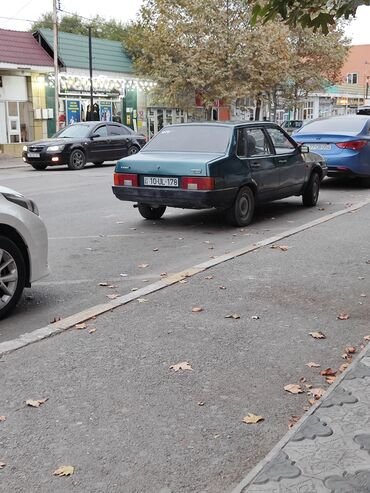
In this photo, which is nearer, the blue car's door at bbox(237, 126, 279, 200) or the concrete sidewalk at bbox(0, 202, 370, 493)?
the concrete sidewalk at bbox(0, 202, 370, 493)

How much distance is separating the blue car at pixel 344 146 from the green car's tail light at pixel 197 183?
5931mm

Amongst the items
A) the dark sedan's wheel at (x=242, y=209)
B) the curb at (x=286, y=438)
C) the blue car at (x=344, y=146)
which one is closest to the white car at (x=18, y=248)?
the curb at (x=286, y=438)

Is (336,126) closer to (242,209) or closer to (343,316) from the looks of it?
(242,209)

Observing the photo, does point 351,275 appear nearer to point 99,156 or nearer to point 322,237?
point 322,237

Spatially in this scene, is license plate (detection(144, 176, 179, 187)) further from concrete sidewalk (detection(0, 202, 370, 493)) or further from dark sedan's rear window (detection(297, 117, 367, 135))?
dark sedan's rear window (detection(297, 117, 367, 135))

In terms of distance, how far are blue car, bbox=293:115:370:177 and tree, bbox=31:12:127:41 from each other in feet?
153

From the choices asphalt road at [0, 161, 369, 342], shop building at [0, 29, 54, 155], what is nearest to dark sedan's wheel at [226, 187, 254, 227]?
asphalt road at [0, 161, 369, 342]

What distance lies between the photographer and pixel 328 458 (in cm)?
291

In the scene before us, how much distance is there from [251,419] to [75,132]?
65.1 feet

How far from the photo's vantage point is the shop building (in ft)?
104

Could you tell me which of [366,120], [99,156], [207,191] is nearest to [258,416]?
[207,191]

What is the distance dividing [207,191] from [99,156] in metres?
14.2

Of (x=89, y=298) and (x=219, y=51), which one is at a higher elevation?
(x=219, y=51)

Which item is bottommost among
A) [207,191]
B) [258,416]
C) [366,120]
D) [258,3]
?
[258,416]
